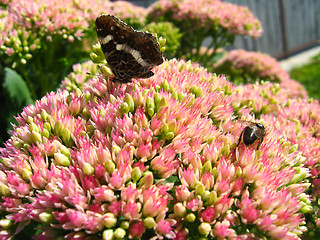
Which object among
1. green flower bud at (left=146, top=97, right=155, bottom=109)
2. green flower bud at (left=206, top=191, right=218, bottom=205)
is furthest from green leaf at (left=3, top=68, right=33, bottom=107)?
green flower bud at (left=206, top=191, right=218, bottom=205)

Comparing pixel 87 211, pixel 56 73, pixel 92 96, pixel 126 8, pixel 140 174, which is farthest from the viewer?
pixel 126 8

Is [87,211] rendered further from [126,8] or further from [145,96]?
[126,8]

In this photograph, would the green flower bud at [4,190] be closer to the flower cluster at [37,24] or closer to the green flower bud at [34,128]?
the green flower bud at [34,128]

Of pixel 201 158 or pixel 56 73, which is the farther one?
pixel 56 73

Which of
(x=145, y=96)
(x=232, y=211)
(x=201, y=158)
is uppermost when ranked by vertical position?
(x=145, y=96)

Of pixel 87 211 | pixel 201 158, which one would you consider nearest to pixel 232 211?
pixel 201 158

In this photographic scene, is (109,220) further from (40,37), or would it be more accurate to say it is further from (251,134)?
(40,37)

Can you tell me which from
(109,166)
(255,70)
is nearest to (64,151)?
(109,166)

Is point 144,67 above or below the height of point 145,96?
above
